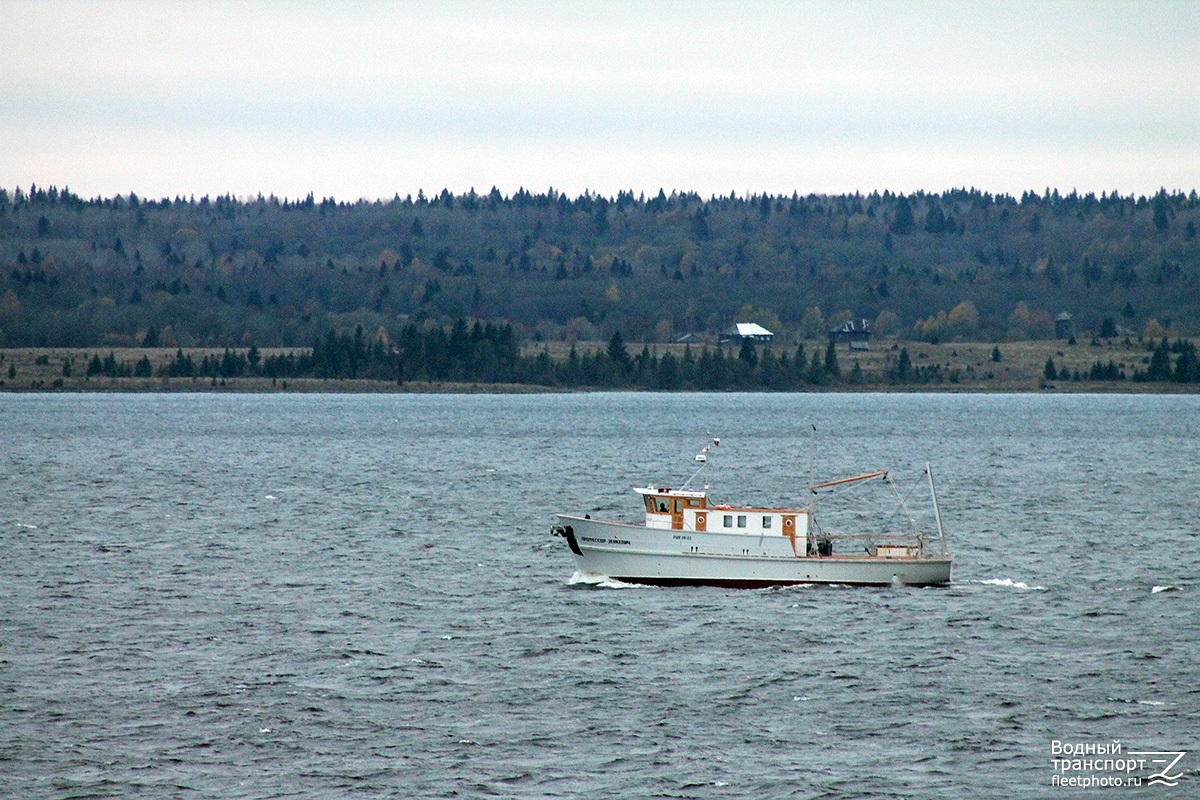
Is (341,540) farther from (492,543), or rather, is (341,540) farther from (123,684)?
(123,684)

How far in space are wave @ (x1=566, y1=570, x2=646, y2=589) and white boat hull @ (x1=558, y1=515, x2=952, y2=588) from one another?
59 centimetres

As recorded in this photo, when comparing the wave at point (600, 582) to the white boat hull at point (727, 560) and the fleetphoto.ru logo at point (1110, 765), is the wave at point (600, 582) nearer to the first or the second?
the white boat hull at point (727, 560)

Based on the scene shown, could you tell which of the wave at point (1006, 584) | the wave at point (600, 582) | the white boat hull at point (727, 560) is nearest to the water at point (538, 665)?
the wave at point (1006, 584)

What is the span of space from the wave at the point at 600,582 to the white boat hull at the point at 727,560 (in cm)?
59

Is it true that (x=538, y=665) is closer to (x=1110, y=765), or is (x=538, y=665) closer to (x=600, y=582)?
(x=600, y=582)

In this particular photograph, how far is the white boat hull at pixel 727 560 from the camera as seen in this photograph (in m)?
64.4

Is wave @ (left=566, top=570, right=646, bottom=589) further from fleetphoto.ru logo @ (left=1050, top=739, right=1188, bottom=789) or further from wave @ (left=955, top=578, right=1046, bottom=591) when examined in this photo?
fleetphoto.ru logo @ (left=1050, top=739, right=1188, bottom=789)

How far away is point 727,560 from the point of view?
64.6 meters

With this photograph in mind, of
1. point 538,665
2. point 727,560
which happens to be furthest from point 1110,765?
point 727,560

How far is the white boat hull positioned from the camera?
64438 millimetres

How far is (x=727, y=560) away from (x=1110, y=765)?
2686 centimetres

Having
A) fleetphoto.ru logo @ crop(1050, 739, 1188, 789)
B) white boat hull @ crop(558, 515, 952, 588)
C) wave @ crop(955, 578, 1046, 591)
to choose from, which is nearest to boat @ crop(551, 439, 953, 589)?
white boat hull @ crop(558, 515, 952, 588)

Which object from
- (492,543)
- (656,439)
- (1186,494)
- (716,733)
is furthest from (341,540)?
(656,439)

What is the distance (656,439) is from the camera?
199 m
